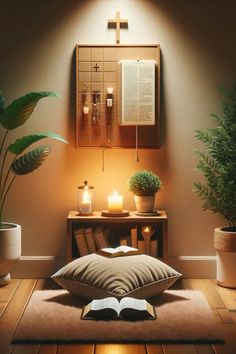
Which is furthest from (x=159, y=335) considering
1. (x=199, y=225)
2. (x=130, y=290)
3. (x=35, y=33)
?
(x=35, y=33)

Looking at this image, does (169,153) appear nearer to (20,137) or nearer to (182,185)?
(182,185)

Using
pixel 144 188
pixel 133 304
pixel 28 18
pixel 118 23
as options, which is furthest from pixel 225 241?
pixel 28 18

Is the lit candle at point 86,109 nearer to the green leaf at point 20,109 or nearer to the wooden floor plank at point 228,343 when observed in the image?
the green leaf at point 20,109

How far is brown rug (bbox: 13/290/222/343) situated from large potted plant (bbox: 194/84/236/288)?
1.69 ft

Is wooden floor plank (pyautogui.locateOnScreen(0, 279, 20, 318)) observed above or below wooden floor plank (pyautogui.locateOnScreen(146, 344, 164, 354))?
above

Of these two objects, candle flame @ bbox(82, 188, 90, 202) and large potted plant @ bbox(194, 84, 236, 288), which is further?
candle flame @ bbox(82, 188, 90, 202)

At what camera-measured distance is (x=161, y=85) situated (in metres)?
4.30

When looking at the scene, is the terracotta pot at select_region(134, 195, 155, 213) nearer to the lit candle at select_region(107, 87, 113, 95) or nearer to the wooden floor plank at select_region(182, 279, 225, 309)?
the wooden floor plank at select_region(182, 279, 225, 309)

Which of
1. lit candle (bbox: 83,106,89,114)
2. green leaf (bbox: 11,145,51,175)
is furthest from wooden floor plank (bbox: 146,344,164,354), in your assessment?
lit candle (bbox: 83,106,89,114)

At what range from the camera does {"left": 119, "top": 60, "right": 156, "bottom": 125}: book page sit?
13.8ft

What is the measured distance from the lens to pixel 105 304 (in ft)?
11.0

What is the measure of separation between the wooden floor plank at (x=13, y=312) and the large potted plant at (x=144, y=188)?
881 mm

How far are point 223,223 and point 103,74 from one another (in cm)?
129

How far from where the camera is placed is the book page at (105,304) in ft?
10.9
